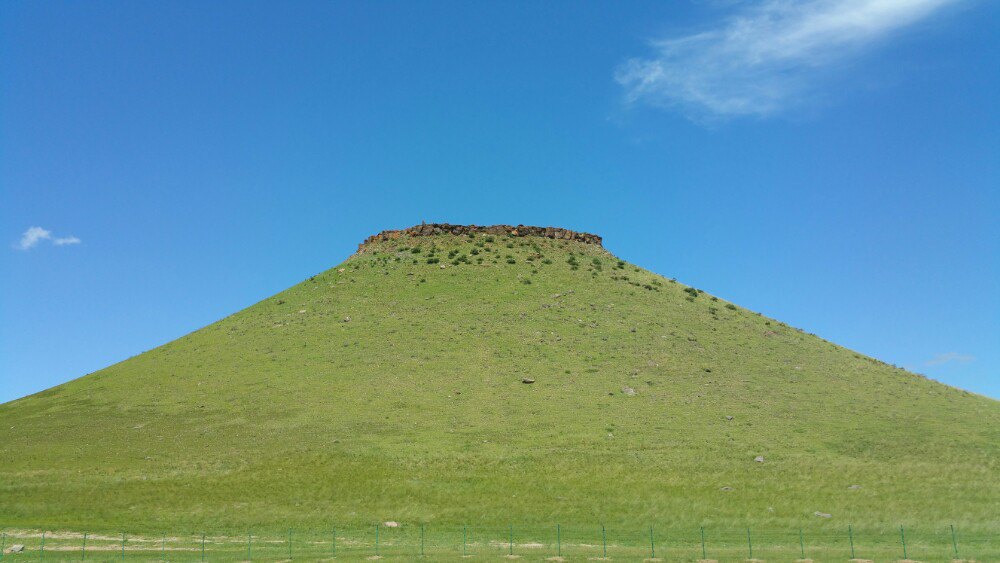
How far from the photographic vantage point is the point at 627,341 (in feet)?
254

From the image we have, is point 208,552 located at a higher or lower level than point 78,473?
lower

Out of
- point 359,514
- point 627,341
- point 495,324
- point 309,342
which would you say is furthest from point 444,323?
point 359,514

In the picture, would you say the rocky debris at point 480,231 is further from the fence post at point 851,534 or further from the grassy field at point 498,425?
the fence post at point 851,534

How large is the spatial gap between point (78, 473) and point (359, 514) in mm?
20797

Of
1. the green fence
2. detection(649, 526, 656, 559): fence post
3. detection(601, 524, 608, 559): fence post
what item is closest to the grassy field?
the green fence

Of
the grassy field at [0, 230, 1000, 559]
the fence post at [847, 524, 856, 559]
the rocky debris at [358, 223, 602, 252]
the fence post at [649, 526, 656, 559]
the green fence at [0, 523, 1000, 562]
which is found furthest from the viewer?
the rocky debris at [358, 223, 602, 252]

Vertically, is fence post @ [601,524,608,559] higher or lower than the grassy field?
→ lower

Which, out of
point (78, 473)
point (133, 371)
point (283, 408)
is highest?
point (133, 371)

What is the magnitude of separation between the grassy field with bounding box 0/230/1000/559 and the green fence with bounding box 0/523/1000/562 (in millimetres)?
1097

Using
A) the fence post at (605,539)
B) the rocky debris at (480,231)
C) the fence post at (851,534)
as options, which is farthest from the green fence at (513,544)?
the rocky debris at (480,231)

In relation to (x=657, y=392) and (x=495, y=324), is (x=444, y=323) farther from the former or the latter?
(x=657, y=392)

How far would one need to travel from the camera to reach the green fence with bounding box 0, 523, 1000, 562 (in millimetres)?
36625

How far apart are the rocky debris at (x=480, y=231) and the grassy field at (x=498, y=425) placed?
14535mm

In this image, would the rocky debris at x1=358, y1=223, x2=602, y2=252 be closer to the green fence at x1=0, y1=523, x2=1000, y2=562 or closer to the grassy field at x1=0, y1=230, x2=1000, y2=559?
the grassy field at x1=0, y1=230, x2=1000, y2=559
